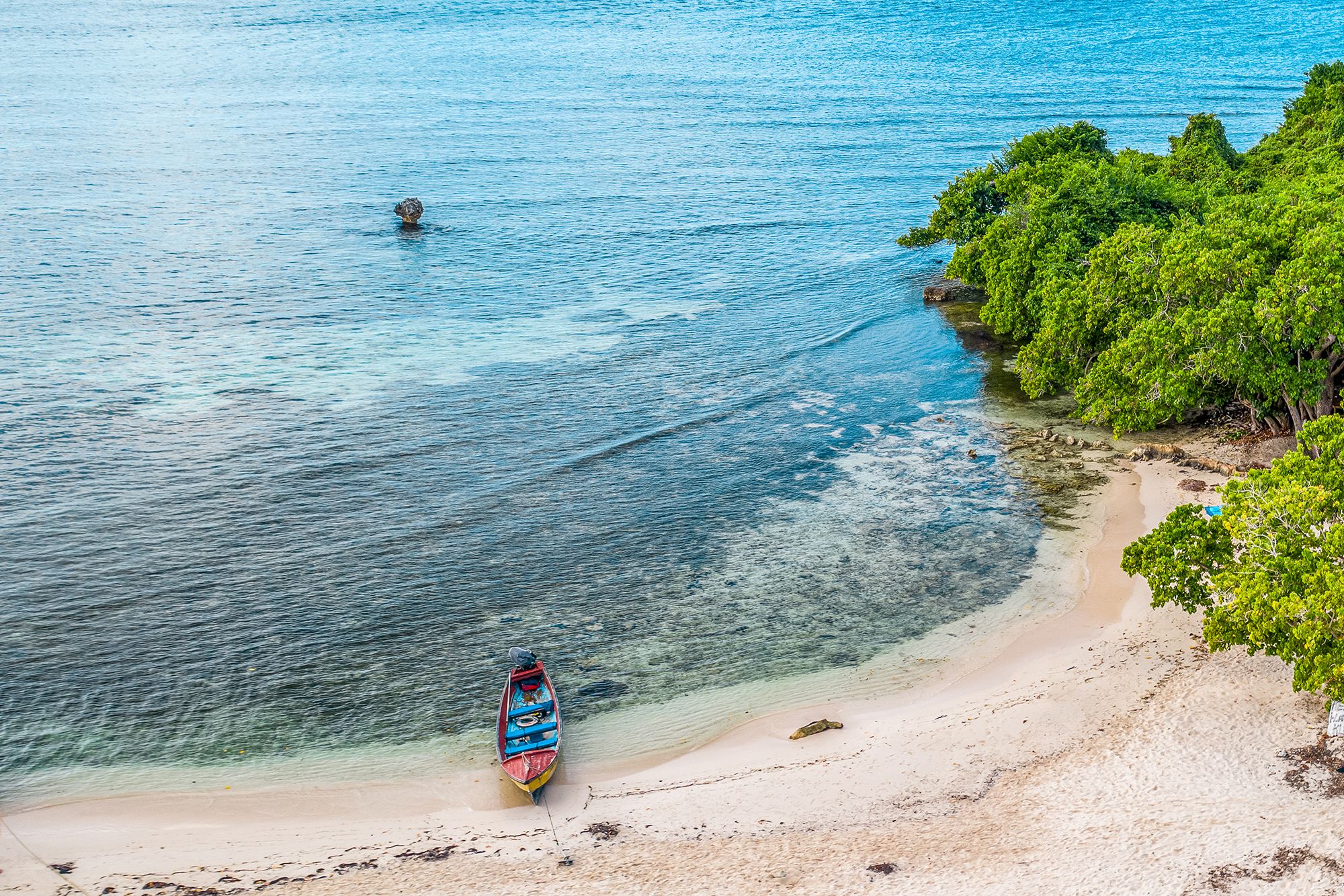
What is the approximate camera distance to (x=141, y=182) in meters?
94.5

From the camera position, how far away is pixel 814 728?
31156 millimetres

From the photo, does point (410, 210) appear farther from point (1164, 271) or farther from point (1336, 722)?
point (1336, 722)

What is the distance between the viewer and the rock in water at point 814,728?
1222 inches

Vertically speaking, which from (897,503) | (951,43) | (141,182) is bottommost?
(897,503)

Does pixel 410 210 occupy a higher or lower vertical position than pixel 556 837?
higher

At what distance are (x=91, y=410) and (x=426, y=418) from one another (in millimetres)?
15972

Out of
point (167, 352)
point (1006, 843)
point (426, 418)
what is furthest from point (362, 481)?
point (1006, 843)

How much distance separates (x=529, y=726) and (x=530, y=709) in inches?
26.0

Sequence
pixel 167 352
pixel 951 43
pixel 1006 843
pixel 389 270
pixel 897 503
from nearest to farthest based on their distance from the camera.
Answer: pixel 1006 843, pixel 897 503, pixel 167 352, pixel 389 270, pixel 951 43

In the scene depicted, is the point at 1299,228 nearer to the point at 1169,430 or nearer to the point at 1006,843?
the point at 1169,430

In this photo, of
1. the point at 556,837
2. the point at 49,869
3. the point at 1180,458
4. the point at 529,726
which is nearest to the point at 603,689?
the point at 529,726

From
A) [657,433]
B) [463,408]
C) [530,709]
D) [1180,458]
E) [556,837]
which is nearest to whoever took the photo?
[556,837]

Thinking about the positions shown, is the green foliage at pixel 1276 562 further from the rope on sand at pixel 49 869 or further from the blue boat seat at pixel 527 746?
the rope on sand at pixel 49 869

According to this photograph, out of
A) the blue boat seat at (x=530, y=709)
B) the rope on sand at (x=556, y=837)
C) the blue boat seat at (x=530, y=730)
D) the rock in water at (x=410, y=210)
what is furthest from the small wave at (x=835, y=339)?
the rope on sand at (x=556, y=837)
